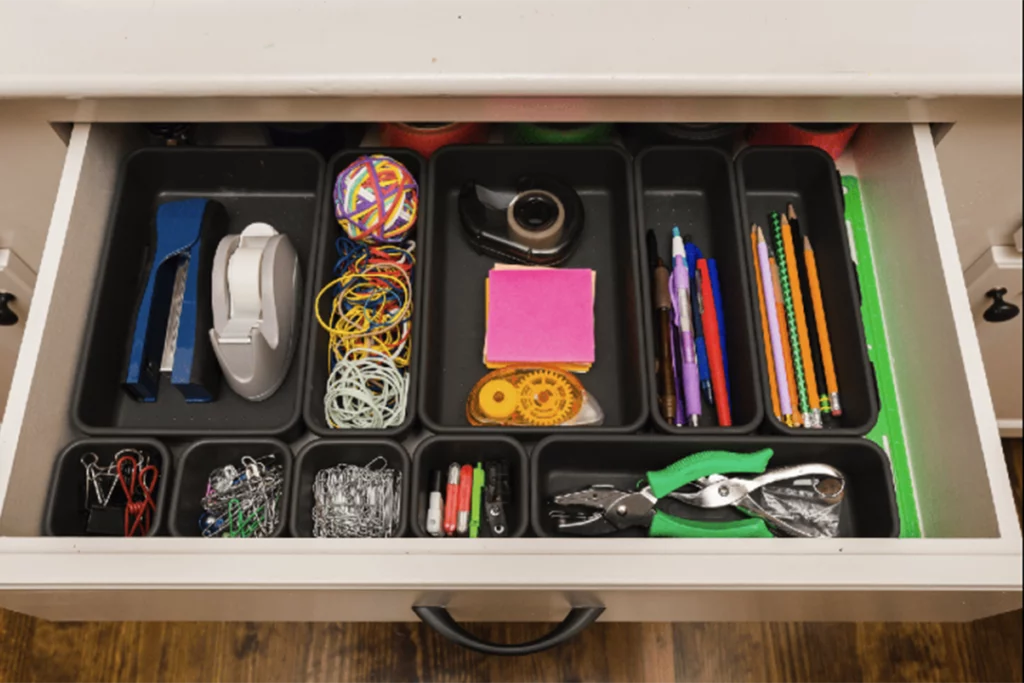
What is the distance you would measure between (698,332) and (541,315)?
0.54 ft

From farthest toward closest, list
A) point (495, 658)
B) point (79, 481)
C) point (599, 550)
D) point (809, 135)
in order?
point (495, 658), point (809, 135), point (79, 481), point (599, 550)

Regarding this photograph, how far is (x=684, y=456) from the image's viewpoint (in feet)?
2.50

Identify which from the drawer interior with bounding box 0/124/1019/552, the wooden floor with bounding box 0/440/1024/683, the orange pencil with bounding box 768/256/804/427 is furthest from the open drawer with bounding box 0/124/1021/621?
the wooden floor with bounding box 0/440/1024/683

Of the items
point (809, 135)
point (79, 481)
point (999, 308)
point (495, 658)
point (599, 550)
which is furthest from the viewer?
point (495, 658)

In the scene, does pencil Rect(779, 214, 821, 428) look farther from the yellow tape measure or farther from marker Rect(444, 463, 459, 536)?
marker Rect(444, 463, 459, 536)

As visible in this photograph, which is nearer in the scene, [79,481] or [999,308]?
[79,481]

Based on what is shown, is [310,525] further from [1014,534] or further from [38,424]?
[1014,534]

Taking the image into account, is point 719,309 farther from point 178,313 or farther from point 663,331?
point 178,313

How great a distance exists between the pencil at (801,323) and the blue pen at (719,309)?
0.07m

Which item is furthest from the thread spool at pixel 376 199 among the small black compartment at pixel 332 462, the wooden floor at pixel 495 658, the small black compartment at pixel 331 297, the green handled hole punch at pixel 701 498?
the wooden floor at pixel 495 658

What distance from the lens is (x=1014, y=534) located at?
63cm

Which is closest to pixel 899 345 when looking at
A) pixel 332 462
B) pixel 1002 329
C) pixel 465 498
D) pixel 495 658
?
pixel 1002 329

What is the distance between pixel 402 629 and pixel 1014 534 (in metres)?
0.78

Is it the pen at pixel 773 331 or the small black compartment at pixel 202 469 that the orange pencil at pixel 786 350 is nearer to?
the pen at pixel 773 331
